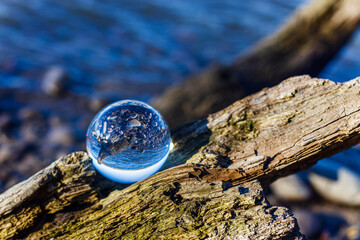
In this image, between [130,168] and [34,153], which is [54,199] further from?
[34,153]

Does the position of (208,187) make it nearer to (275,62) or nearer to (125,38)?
(275,62)

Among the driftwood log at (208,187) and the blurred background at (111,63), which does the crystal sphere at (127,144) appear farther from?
the blurred background at (111,63)

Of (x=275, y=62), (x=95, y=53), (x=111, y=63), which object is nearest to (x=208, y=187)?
(x=275, y=62)

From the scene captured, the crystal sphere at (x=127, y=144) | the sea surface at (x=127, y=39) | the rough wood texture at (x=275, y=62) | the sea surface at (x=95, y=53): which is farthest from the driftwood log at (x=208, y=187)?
the sea surface at (x=127, y=39)

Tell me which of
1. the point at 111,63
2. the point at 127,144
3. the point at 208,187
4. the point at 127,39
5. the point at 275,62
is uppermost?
the point at 127,39

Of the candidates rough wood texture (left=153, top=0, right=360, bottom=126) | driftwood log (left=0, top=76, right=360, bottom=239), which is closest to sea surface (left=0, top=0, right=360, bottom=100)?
rough wood texture (left=153, top=0, right=360, bottom=126)
